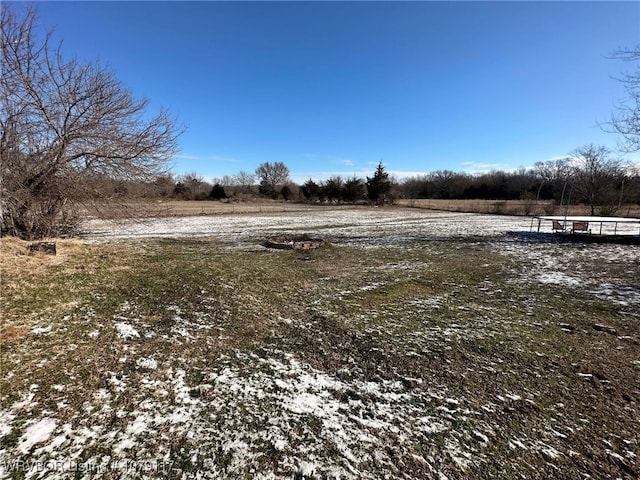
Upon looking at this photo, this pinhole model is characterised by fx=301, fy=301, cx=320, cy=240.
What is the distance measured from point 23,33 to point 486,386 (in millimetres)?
12226

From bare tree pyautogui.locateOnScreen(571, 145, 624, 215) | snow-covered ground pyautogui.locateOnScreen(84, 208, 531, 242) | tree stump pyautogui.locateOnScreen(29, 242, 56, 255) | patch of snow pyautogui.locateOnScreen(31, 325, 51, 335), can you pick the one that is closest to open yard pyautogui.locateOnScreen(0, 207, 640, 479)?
patch of snow pyautogui.locateOnScreen(31, 325, 51, 335)

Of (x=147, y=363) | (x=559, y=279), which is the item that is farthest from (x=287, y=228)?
(x=147, y=363)

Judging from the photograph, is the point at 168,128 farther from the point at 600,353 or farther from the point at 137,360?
the point at 600,353

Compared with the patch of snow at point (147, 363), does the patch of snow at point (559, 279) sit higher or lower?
lower

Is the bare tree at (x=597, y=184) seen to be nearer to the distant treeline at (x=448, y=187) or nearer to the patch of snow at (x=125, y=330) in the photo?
the distant treeline at (x=448, y=187)

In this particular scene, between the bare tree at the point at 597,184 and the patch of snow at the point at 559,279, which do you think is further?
the bare tree at the point at 597,184

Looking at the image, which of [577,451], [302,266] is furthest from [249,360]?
[302,266]

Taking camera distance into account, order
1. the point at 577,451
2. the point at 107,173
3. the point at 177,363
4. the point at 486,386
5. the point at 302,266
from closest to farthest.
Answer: the point at 577,451, the point at 486,386, the point at 177,363, the point at 302,266, the point at 107,173

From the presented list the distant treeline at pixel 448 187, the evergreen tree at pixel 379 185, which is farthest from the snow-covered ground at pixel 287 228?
the evergreen tree at pixel 379 185

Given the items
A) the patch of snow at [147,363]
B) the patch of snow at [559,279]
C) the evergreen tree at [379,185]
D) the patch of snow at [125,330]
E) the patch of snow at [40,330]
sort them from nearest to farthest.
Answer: the patch of snow at [147,363]
the patch of snow at [40,330]
the patch of snow at [125,330]
the patch of snow at [559,279]
the evergreen tree at [379,185]

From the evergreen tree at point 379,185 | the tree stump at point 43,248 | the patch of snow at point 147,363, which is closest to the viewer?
the patch of snow at point 147,363

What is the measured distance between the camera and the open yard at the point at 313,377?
2.25 meters

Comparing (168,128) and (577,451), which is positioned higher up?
(168,128)

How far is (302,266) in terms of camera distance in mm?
8547
